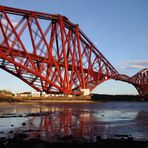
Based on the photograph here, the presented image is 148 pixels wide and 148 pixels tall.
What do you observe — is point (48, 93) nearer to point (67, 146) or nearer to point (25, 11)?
point (25, 11)

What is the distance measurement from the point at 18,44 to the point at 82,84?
81.3ft

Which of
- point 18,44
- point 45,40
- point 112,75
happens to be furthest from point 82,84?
point 112,75

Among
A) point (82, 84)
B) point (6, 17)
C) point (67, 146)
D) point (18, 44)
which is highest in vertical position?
point (6, 17)

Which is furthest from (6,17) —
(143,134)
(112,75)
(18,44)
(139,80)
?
(139,80)

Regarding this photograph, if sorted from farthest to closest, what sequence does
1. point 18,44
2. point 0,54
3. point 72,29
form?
point 72,29
point 18,44
point 0,54

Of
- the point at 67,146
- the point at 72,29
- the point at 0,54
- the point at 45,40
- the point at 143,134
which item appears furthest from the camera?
the point at 72,29

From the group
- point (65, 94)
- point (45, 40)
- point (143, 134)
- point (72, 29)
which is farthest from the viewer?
point (72, 29)

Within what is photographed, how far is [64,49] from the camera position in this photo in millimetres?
74312

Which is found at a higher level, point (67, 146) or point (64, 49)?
point (64, 49)

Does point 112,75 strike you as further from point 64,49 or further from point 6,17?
point 6,17

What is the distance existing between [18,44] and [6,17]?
220 inches

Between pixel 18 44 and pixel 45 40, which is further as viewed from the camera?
pixel 45 40

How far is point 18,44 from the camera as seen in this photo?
6556 cm

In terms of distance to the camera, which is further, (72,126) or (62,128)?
(72,126)
